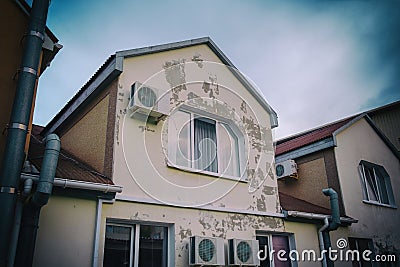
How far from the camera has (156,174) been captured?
6836mm

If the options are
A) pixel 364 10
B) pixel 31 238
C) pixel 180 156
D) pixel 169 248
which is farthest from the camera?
pixel 364 10

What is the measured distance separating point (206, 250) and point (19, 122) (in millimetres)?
3858

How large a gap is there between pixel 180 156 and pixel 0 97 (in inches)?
142

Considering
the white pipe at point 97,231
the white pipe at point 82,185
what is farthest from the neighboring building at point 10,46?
the white pipe at point 97,231

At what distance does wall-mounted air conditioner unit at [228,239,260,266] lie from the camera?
693cm

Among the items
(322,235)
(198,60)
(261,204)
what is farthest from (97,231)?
(322,235)

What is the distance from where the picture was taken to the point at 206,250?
6.54 m

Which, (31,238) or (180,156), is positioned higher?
(180,156)

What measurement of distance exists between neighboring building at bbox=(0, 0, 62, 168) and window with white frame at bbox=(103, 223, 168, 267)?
2229mm

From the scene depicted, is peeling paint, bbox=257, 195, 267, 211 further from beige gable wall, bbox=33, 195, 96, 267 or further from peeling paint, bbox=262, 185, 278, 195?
beige gable wall, bbox=33, 195, 96, 267

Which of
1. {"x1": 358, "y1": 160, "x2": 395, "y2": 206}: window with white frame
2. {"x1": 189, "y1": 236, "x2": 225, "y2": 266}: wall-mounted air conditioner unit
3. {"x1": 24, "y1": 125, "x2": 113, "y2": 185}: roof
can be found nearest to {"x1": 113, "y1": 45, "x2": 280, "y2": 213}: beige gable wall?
{"x1": 24, "y1": 125, "x2": 113, "y2": 185}: roof

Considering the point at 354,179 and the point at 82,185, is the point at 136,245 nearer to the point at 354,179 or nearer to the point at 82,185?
the point at 82,185

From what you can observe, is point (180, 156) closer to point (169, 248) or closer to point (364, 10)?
point (169, 248)

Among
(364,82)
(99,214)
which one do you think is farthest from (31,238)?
(364,82)
